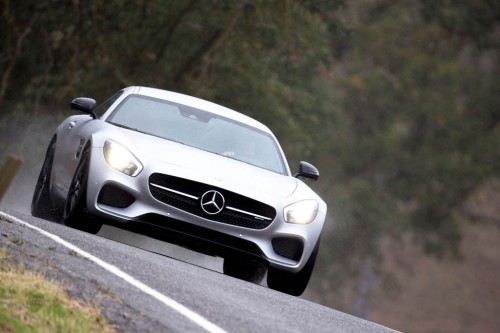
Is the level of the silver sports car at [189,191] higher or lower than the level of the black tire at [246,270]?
higher

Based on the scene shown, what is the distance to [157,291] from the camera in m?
8.73

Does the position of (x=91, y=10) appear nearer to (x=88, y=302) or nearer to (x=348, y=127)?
(x=88, y=302)

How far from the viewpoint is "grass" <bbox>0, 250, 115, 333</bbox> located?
7.00 metres

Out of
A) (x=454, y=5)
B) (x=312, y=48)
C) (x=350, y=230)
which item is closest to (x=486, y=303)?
(x=350, y=230)

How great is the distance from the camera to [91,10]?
24344mm

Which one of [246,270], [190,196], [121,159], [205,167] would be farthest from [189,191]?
[246,270]

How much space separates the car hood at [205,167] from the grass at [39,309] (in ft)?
11.3

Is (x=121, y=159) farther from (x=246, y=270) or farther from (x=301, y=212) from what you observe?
(x=246, y=270)

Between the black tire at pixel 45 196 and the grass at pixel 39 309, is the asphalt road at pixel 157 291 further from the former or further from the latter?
the black tire at pixel 45 196

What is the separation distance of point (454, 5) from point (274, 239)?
2943 centimetres

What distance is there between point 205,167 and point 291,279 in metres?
1.29

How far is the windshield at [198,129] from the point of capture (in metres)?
12.6

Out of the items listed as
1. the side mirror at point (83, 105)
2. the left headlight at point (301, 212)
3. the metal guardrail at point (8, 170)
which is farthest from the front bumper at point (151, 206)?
the metal guardrail at point (8, 170)

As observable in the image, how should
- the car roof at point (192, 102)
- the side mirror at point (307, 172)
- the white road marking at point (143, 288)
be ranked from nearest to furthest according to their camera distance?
the white road marking at point (143, 288) < the side mirror at point (307, 172) < the car roof at point (192, 102)
